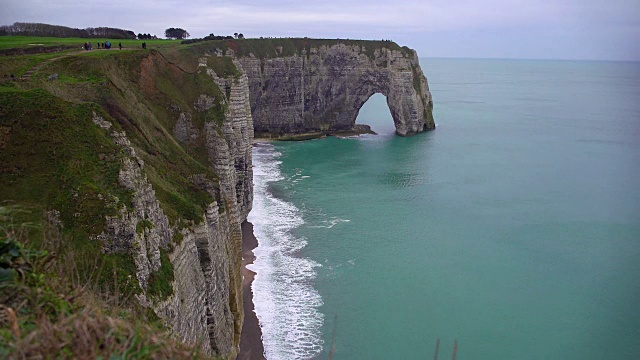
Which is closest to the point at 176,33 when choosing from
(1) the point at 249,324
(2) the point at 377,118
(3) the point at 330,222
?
(2) the point at 377,118

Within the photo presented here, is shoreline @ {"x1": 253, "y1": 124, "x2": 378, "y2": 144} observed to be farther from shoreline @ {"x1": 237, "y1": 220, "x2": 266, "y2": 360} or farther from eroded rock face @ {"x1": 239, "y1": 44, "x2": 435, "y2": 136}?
shoreline @ {"x1": 237, "y1": 220, "x2": 266, "y2": 360}

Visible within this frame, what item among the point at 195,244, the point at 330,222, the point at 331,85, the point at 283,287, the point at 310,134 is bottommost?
the point at 283,287

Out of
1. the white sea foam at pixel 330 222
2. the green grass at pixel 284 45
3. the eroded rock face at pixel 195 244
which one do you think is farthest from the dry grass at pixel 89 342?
the green grass at pixel 284 45

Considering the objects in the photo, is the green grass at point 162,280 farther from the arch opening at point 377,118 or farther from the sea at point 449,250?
the arch opening at point 377,118

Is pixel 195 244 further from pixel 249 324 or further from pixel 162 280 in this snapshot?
pixel 249 324

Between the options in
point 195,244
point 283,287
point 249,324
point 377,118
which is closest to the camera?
point 195,244

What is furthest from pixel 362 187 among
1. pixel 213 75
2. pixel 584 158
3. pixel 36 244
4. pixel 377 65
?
pixel 36 244

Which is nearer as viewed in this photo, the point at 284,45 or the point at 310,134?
the point at 284,45

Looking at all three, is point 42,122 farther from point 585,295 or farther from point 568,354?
point 585,295
